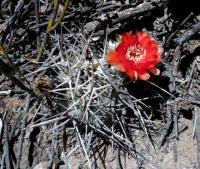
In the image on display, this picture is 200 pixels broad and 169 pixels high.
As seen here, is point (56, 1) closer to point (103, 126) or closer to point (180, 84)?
point (103, 126)

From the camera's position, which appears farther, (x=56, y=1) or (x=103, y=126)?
(x=103, y=126)

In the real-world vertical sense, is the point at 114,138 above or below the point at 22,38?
below

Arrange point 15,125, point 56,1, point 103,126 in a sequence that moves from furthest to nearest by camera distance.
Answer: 1. point 15,125
2. point 103,126
3. point 56,1

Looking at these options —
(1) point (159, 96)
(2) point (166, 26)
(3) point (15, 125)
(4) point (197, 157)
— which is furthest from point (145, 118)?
(3) point (15, 125)

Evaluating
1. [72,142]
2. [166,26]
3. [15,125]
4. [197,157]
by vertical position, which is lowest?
[197,157]
